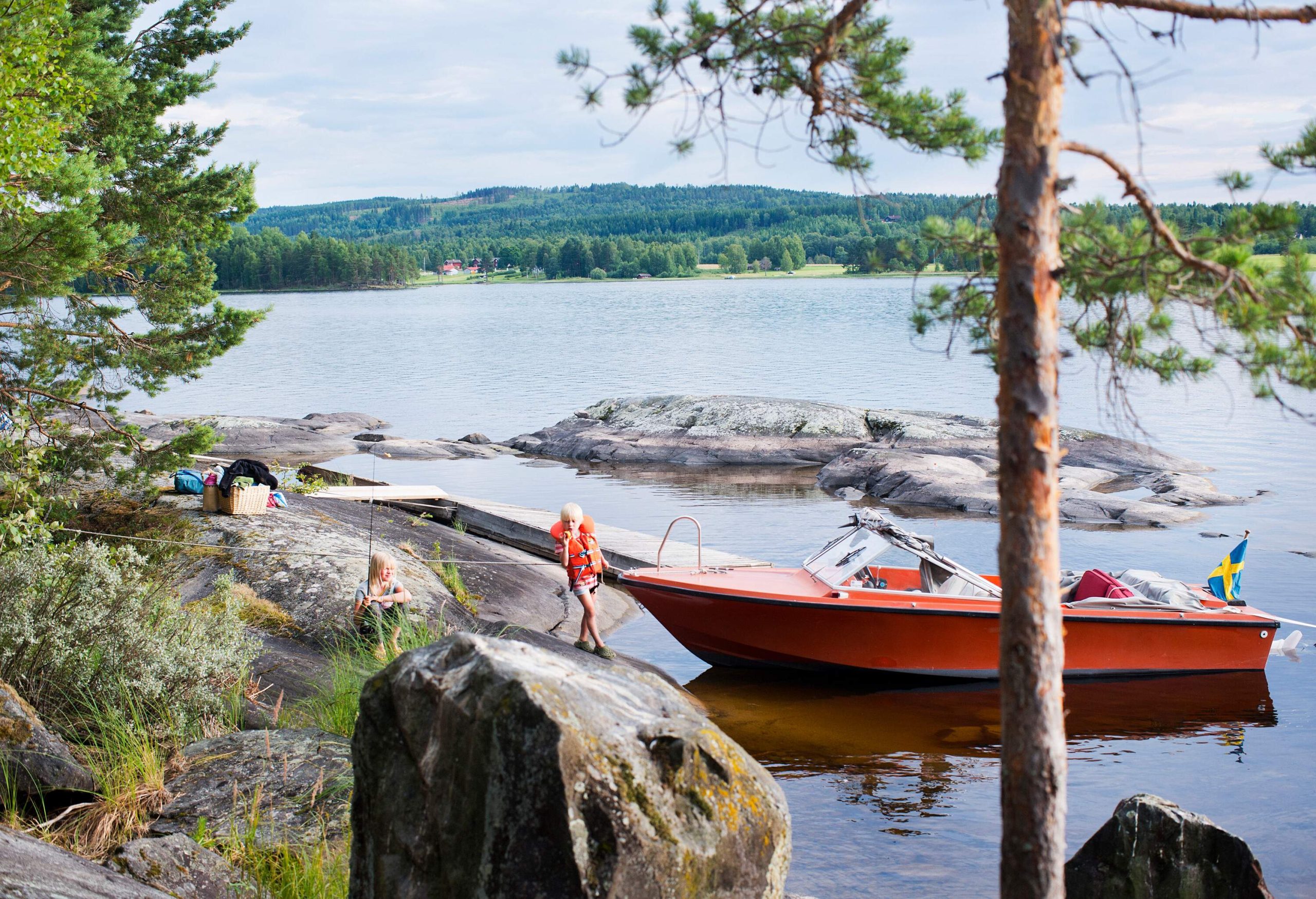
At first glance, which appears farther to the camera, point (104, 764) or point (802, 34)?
point (104, 764)

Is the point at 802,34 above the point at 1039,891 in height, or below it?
above

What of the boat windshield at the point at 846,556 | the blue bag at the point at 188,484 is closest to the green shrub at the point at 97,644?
the blue bag at the point at 188,484

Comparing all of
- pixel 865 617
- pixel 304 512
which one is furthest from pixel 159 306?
pixel 865 617

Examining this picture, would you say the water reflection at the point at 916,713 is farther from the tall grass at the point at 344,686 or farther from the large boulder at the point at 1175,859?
the large boulder at the point at 1175,859

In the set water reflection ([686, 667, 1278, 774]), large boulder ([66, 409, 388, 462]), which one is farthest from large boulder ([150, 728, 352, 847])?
large boulder ([66, 409, 388, 462])

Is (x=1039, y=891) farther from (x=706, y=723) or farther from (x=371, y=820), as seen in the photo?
(x=371, y=820)

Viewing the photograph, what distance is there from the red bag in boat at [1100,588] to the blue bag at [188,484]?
10.6 m

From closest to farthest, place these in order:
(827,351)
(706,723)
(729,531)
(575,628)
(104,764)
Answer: (706,723) → (104,764) → (575,628) → (729,531) → (827,351)

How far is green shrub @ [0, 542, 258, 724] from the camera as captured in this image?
7.43 meters

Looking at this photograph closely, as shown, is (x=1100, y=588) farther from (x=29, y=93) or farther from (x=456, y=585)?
(x=29, y=93)

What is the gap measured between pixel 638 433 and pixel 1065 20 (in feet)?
92.6

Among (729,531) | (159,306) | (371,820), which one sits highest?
(159,306)

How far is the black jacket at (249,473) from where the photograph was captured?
13367mm

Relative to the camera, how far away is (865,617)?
39.5 ft
